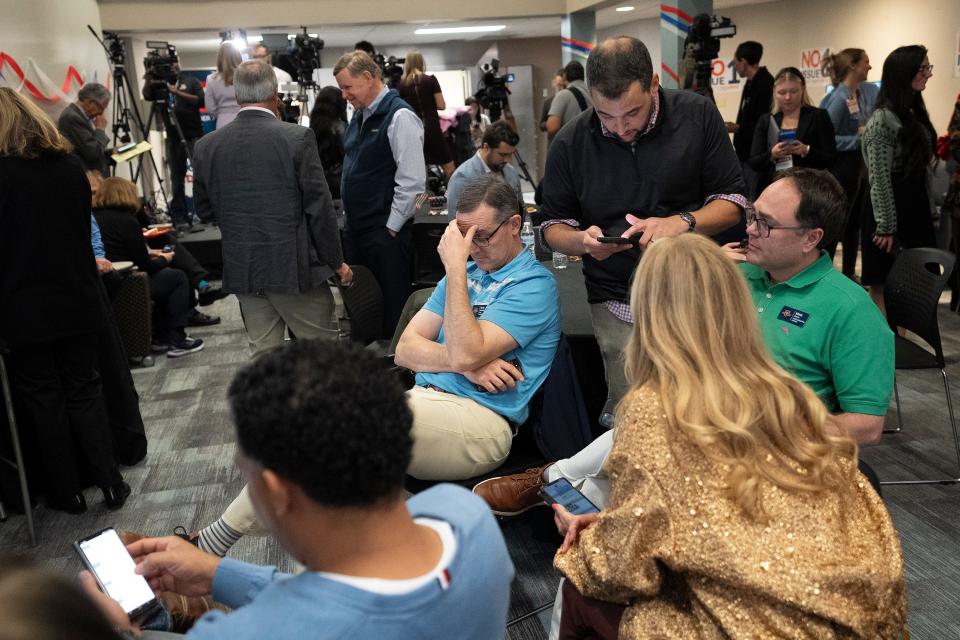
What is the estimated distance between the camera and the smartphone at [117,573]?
4.46 feet

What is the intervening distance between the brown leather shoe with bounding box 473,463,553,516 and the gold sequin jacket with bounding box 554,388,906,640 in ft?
2.91

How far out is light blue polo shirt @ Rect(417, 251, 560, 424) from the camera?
2.30m

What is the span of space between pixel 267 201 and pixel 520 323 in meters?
1.48

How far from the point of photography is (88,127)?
585 centimetres

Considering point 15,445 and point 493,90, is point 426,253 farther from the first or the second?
point 493,90

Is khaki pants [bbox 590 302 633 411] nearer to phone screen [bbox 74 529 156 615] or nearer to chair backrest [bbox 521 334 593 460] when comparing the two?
chair backrest [bbox 521 334 593 460]

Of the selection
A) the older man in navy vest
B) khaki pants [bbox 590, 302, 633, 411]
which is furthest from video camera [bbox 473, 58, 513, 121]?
khaki pants [bbox 590, 302, 633, 411]

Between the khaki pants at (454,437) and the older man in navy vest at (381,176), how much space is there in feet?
7.07

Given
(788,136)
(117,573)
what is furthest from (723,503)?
(788,136)

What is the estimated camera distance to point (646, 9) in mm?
→ 11555

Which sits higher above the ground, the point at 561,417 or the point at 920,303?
the point at 920,303

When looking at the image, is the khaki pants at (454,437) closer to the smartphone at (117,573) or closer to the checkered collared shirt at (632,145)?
the checkered collared shirt at (632,145)

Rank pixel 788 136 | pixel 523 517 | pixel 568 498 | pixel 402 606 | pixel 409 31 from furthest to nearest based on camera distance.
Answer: pixel 409 31, pixel 788 136, pixel 523 517, pixel 568 498, pixel 402 606

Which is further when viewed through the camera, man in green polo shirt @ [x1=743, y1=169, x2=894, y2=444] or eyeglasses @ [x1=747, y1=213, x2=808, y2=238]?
eyeglasses @ [x1=747, y1=213, x2=808, y2=238]
